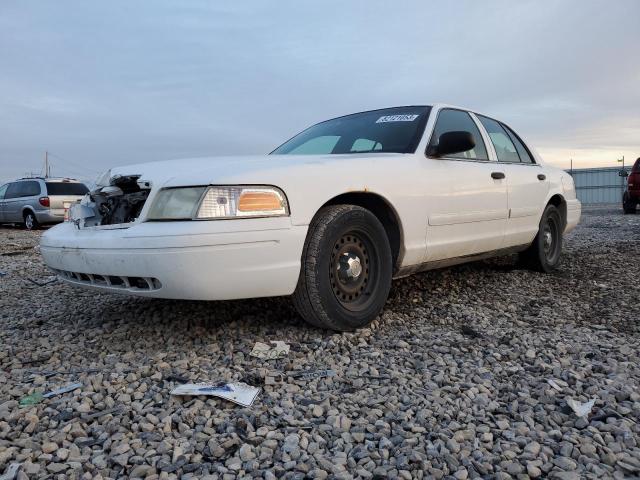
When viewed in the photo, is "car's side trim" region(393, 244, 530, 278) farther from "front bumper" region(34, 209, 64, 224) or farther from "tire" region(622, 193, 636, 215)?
"front bumper" region(34, 209, 64, 224)

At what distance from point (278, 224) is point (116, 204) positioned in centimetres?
108

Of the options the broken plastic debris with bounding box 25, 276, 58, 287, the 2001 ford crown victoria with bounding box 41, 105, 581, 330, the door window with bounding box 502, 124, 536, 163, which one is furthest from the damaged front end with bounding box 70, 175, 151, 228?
the door window with bounding box 502, 124, 536, 163

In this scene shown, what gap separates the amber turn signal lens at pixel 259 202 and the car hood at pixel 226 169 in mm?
67

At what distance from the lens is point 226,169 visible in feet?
9.18

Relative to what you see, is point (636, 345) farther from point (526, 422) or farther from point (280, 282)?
point (280, 282)

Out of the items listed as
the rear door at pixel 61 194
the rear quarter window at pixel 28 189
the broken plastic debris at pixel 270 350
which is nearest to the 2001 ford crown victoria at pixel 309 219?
the broken plastic debris at pixel 270 350

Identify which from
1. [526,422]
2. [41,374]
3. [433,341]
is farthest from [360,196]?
[41,374]

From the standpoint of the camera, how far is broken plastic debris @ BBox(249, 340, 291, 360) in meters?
2.82

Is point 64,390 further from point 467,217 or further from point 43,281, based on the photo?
point 43,281

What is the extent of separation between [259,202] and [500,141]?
2.97 metres

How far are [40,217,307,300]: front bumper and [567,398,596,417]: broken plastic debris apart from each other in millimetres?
1430

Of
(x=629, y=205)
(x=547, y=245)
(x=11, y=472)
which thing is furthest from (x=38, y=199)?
(x=629, y=205)

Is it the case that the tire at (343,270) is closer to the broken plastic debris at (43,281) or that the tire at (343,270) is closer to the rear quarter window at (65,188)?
the broken plastic debris at (43,281)

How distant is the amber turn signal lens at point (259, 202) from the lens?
2.71 metres
